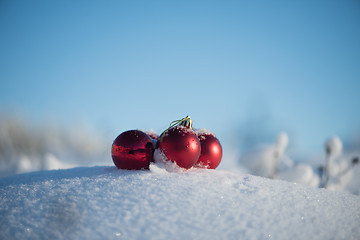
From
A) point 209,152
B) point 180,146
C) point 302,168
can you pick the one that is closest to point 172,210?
point 180,146

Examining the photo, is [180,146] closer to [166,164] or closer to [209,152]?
[166,164]

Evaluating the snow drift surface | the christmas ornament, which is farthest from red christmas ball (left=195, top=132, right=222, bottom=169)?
the snow drift surface

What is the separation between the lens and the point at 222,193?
2.99 feet

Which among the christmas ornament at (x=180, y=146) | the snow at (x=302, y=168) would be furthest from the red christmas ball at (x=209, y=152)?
the snow at (x=302, y=168)

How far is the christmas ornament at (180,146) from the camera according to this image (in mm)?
1131

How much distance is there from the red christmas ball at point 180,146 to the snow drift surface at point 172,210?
0.34 feet

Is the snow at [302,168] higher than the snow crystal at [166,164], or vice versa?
the snow crystal at [166,164]

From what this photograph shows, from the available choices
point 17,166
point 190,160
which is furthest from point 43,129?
point 190,160

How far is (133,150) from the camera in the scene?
116 cm

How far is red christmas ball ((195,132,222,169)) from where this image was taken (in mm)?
1283

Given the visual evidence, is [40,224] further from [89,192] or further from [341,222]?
[341,222]

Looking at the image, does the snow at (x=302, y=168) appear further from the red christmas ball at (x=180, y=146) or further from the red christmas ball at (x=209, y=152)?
the red christmas ball at (x=180, y=146)

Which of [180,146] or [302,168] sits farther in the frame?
[302,168]

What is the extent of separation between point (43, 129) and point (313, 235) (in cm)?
418
